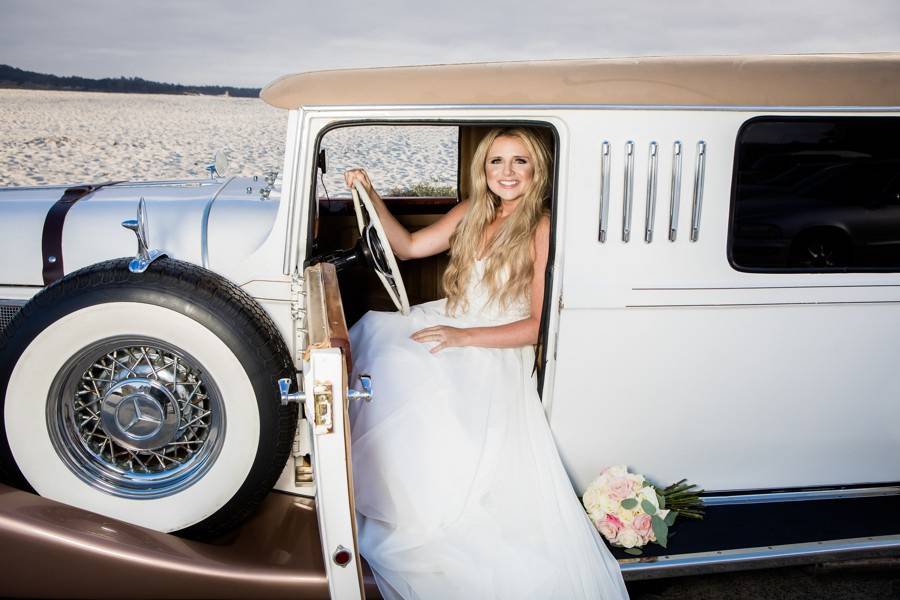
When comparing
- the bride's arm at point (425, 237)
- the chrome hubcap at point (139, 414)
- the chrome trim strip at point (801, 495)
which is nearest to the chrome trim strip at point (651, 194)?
the bride's arm at point (425, 237)

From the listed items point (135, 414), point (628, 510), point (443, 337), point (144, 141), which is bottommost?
point (628, 510)

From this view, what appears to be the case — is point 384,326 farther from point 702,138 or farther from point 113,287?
point 702,138

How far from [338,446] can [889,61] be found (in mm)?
2188

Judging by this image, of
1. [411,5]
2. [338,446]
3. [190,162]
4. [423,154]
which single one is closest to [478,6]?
[411,5]

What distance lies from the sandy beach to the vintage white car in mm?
4331

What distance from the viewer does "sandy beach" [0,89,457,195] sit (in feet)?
40.8

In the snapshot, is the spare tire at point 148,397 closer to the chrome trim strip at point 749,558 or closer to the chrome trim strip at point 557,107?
the chrome trim strip at point 557,107

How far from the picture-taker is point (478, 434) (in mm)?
2391

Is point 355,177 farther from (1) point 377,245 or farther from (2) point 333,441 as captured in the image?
(2) point 333,441

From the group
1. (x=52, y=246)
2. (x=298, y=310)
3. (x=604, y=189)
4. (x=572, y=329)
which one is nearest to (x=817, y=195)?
(x=604, y=189)

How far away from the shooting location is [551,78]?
7.25 feet

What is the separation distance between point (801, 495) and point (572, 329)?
119 centimetres

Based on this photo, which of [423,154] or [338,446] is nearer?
[338,446]

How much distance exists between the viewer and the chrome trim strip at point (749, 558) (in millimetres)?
2307
